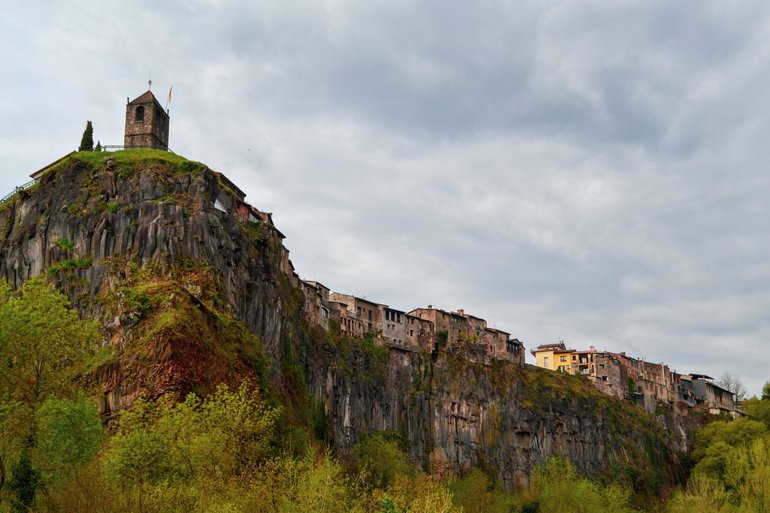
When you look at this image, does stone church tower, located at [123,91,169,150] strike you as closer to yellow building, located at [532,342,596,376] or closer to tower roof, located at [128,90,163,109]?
tower roof, located at [128,90,163,109]

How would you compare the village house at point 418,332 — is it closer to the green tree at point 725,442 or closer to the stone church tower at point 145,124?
the green tree at point 725,442

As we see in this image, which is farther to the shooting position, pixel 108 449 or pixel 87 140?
pixel 87 140

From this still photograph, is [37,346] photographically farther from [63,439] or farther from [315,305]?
[315,305]

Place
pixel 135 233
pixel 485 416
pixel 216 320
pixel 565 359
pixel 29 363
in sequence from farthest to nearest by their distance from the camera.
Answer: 1. pixel 565 359
2. pixel 485 416
3. pixel 135 233
4. pixel 216 320
5. pixel 29 363

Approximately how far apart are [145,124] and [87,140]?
8.54 meters

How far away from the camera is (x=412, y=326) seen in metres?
139

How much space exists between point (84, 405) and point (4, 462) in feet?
16.1

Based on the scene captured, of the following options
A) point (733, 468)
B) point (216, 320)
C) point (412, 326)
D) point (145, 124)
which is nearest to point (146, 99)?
point (145, 124)

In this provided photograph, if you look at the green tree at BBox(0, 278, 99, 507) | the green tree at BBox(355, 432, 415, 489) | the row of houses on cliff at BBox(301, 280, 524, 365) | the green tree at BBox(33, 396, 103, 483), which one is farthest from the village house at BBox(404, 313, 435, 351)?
the green tree at BBox(33, 396, 103, 483)

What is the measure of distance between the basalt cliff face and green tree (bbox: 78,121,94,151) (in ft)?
40.2

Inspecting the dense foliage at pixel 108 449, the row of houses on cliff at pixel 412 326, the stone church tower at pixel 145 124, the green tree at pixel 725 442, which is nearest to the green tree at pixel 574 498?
the green tree at pixel 725 442

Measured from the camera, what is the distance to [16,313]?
148 feet

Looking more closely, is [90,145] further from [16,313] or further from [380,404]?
[16,313]

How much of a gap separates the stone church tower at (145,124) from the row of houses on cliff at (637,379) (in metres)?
103
